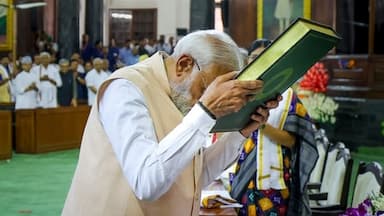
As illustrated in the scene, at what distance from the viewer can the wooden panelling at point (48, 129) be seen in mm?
10016

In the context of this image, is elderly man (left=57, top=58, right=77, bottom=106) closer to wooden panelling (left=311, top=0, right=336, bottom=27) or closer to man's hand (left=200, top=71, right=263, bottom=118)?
wooden panelling (left=311, top=0, right=336, bottom=27)

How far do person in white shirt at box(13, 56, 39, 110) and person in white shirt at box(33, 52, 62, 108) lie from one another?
10cm

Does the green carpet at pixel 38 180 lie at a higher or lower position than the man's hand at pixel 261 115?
lower

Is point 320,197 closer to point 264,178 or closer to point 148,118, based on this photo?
point 264,178

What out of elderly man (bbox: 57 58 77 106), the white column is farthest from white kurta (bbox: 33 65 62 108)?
the white column

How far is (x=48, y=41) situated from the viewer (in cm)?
1520

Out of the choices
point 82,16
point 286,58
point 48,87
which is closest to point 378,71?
point 48,87

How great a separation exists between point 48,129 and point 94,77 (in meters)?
2.57

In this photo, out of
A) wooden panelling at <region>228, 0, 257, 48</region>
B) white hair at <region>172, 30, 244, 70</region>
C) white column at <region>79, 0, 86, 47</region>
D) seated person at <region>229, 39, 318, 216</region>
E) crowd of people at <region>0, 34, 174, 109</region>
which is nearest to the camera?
white hair at <region>172, 30, 244, 70</region>

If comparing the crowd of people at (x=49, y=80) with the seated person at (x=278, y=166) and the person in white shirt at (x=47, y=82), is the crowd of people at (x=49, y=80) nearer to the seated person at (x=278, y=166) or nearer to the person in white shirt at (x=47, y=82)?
the person in white shirt at (x=47, y=82)

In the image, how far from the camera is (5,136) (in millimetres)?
9359

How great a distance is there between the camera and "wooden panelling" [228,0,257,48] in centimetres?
1146

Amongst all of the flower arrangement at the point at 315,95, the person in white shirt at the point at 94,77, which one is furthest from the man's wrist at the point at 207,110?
the person in white shirt at the point at 94,77

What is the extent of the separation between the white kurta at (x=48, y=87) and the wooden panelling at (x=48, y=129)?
379 mm
